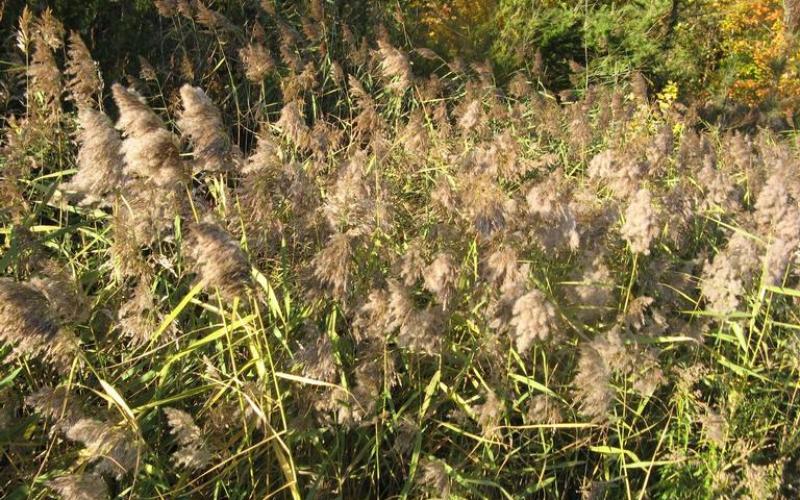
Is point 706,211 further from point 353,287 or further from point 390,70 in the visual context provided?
point 353,287

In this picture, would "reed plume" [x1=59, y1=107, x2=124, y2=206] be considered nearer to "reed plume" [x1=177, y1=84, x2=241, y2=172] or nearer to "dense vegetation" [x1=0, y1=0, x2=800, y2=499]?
"dense vegetation" [x1=0, y1=0, x2=800, y2=499]

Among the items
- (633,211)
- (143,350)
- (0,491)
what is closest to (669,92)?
(633,211)

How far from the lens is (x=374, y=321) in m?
2.40

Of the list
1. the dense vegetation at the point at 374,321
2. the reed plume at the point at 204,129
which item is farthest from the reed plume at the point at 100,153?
the reed plume at the point at 204,129

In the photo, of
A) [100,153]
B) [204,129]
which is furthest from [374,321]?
[100,153]

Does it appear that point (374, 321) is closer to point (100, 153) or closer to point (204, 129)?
point (204, 129)

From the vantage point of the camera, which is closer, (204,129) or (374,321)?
(204,129)

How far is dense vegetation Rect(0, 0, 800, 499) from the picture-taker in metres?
2.15

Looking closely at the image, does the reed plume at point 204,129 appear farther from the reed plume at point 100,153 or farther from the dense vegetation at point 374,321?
the reed plume at point 100,153

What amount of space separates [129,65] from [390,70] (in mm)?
1997

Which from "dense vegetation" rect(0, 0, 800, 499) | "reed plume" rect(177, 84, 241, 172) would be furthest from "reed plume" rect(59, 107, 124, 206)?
"reed plume" rect(177, 84, 241, 172)

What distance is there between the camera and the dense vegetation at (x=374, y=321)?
2154mm

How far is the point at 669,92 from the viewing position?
7.13 m

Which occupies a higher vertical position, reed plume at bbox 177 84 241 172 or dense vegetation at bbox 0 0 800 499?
reed plume at bbox 177 84 241 172
